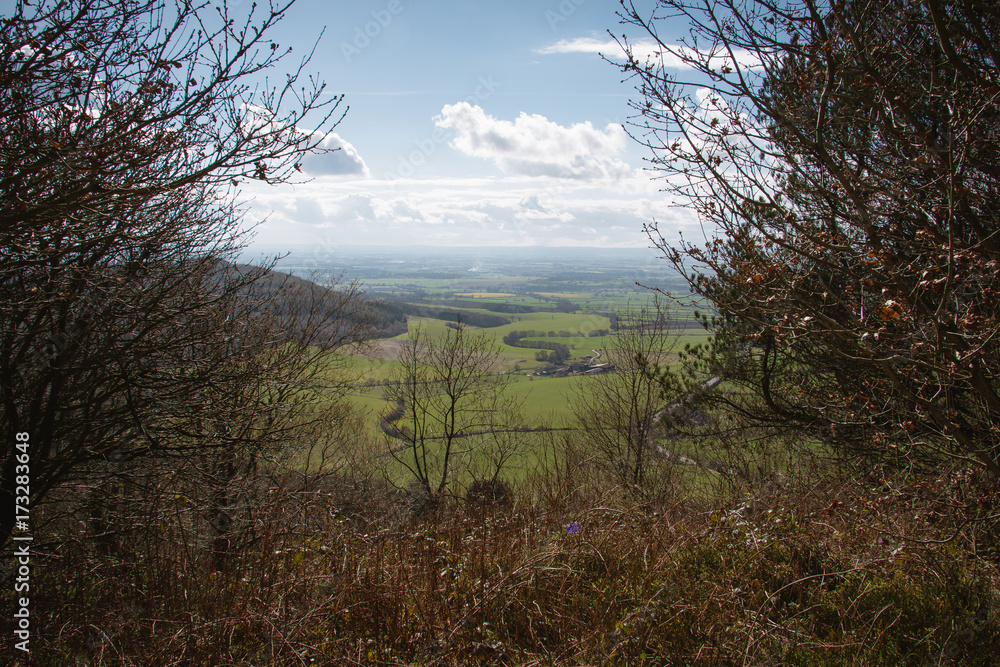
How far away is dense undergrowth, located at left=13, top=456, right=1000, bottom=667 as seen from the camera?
261 centimetres

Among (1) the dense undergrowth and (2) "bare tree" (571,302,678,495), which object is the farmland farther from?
(1) the dense undergrowth

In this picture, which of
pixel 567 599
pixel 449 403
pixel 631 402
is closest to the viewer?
pixel 567 599

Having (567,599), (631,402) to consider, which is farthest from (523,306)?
(567,599)

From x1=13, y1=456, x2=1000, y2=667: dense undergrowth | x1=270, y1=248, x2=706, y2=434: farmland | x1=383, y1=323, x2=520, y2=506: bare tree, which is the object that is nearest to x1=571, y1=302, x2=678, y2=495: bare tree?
x1=270, y1=248, x2=706, y2=434: farmland

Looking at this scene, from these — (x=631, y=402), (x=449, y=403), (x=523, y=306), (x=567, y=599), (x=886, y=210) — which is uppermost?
(x=886, y=210)

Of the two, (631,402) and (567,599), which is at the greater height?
(567,599)

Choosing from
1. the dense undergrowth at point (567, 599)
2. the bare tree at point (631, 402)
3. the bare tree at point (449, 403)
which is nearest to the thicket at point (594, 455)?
the dense undergrowth at point (567, 599)

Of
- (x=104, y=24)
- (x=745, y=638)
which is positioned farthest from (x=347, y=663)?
(x=104, y=24)

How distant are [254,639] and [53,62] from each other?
4.15 meters

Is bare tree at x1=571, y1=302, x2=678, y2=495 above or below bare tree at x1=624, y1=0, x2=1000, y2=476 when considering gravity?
below

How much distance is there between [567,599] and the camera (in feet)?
10.5

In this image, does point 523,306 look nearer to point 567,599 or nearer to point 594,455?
point 594,455

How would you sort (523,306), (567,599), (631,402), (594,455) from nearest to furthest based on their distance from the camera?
(567,599), (594,455), (631,402), (523,306)

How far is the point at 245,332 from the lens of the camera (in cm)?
988
